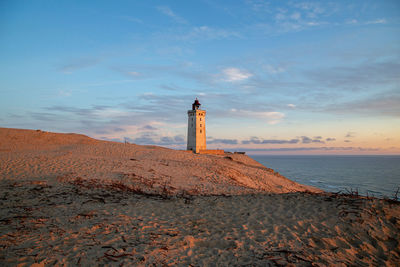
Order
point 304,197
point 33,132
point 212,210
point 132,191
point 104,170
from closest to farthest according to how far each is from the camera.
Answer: point 212,210 → point 304,197 → point 132,191 → point 104,170 → point 33,132

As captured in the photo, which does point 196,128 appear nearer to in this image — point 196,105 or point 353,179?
point 196,105

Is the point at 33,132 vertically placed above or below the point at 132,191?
above

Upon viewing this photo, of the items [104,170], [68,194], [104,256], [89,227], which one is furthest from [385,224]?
[104,170]

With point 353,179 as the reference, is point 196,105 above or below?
above

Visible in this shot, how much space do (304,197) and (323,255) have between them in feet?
16.9

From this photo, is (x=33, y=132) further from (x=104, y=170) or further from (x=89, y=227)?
(x=89, y=227)

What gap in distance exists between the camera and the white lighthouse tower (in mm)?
44625

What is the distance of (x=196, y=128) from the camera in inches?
1762

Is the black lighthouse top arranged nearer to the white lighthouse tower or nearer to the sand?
the white lighthouse tower

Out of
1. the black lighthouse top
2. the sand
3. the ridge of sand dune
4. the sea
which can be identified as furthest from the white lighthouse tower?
the sand

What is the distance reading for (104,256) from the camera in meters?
5.30

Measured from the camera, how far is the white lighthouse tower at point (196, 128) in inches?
1757

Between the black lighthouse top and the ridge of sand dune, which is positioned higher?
the black lighthouse top

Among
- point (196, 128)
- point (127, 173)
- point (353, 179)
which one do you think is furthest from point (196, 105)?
point (353, 179)
